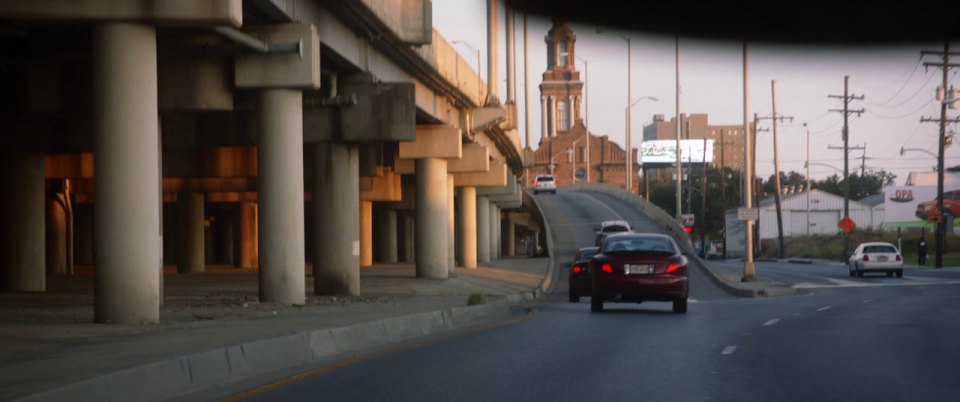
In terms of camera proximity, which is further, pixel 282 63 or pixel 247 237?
pixel 247 237

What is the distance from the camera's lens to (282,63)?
92.7 ft

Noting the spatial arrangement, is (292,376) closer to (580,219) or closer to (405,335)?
(405,335)

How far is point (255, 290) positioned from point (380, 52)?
6.79 metres

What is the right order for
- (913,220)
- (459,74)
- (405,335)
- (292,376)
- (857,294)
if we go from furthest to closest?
1. (913,220)
2. (459,74)
3. (857,294)
4. (405,335)
5. (292,376)

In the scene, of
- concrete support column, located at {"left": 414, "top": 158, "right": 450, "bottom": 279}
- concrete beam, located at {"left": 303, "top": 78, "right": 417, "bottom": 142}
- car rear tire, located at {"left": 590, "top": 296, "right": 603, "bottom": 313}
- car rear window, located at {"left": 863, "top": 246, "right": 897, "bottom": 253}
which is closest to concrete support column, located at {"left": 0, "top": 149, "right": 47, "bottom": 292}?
concrete beam, located at {"left": 303, "top": 78, "right": 417, "bottom": 142}

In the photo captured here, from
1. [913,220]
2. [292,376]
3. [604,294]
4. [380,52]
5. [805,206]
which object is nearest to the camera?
[292,376]

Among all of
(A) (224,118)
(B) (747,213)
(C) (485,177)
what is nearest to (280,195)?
(A) (224,118)

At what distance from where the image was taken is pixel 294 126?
29.3m

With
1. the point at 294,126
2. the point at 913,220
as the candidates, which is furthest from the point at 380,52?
the point at 913,220

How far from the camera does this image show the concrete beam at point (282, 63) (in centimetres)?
2769

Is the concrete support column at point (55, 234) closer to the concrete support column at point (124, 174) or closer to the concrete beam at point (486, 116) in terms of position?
the concrete beam at point (486, 116)

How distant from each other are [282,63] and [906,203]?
85.5 m

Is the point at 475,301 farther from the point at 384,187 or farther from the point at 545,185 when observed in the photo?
the point at 545,185

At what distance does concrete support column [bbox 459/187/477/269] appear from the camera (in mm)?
64750
